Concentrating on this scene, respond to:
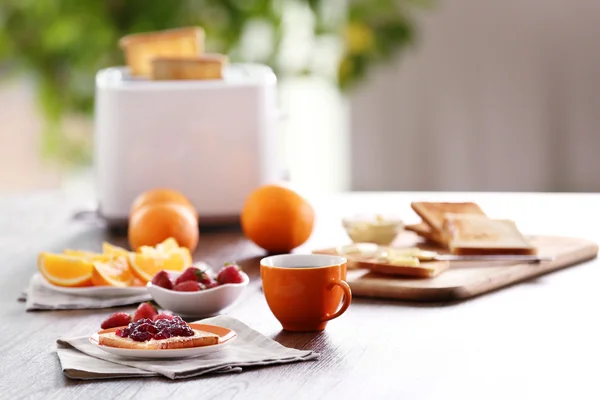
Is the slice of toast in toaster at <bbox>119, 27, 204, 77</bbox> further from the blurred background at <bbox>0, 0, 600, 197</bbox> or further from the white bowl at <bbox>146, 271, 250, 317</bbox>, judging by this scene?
the blurred background at <bbox>0, 0, 600, 197</bbox>

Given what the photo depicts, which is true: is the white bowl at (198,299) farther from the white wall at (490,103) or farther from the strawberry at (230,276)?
the white wall at (490,103)

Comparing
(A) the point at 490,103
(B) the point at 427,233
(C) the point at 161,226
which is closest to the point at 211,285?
(C) the point at 161,226

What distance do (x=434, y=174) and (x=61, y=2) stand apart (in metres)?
1.45

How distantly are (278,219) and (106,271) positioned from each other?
0.33 m

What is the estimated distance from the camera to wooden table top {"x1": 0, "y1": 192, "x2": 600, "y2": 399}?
941 mm

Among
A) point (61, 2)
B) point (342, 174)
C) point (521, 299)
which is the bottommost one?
point (342, 174)

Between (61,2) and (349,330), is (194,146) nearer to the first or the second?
(349,330)

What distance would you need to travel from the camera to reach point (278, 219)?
1.61 m

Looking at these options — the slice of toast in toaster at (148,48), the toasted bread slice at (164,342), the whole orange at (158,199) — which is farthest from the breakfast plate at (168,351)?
the slice of toast in toaster at (148,48)

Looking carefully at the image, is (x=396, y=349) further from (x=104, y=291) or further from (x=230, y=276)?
(x=104, y=291)

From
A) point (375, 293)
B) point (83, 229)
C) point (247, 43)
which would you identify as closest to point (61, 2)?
point (247, 43)

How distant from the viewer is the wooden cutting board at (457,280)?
A: 1299mm

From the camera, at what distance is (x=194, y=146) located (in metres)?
1.88

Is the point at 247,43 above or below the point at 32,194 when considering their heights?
above
